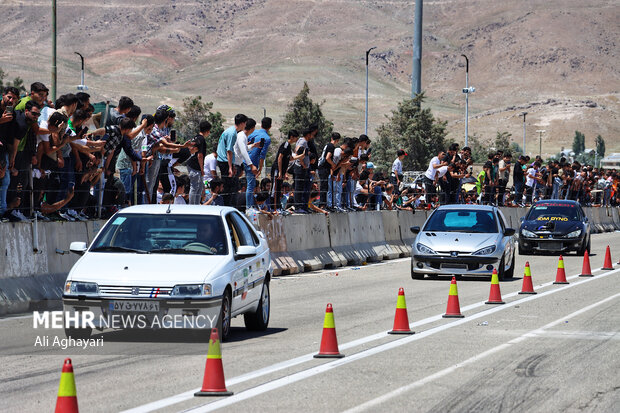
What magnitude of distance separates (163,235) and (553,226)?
20.2m

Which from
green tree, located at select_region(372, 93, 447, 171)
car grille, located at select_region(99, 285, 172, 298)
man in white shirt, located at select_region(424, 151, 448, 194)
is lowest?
car grille, located at select_region(99, 285, 172, 298)

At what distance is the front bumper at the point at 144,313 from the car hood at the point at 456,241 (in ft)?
35.2

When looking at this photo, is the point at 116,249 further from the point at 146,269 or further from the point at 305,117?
the point at 305,117

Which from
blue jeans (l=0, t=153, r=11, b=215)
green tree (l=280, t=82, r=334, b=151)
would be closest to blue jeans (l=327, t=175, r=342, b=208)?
blue jeans (l=0, t=153, r=11, b=215)

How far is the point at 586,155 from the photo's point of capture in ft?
644

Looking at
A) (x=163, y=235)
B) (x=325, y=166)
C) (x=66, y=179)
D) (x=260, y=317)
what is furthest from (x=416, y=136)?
(x=163, y=235)

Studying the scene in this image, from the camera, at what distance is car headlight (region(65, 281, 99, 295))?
36.4 ft

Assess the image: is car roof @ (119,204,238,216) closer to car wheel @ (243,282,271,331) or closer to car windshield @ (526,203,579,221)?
car wheel @ (243,282,271,331)

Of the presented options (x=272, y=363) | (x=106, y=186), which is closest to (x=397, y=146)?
(x=106, y=186)

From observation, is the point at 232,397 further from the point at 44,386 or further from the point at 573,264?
the point at 573,264

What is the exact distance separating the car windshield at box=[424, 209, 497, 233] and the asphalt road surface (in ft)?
19.4

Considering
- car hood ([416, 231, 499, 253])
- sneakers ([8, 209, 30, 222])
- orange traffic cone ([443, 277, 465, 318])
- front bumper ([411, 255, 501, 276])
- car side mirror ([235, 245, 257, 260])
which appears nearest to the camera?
car side mirror ([235, 245, 257, 260])

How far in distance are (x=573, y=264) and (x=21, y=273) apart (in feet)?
52.4

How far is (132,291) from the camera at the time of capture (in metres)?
11.0
